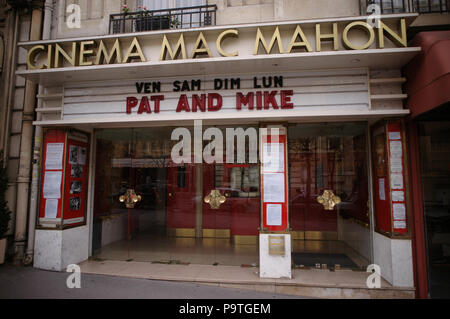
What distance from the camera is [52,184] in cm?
650

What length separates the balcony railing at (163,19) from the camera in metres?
6.61

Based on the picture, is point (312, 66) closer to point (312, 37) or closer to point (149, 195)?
point (312, 37)

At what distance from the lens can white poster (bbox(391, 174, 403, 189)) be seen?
17.9ft

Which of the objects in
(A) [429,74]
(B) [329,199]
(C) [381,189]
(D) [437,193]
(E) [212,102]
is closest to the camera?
(A) [429,74]

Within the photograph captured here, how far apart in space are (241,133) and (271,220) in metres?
2.25

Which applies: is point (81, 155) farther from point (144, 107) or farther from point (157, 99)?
point (157, 99)

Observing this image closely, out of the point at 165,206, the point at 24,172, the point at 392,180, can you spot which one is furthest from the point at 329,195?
the point at 24,172

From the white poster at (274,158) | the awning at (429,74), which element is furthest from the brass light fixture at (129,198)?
the awning at (429,74)

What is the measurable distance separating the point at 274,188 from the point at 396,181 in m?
2.45

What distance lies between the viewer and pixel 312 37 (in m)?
5.57

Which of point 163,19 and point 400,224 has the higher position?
point 163,19

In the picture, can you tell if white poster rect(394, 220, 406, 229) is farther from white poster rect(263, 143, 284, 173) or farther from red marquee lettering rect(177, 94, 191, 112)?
red marquee lettering rect(177, 94, 191, 112)

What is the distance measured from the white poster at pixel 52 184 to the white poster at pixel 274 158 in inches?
194
